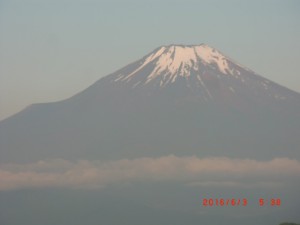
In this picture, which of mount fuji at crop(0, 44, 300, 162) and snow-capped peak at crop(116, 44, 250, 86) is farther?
snow-capped peak at crop(116, 44, 250, 86)

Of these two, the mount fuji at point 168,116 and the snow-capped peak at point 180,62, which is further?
the snow-capped peak at point 180,62

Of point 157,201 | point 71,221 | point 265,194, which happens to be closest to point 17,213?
point 71,221

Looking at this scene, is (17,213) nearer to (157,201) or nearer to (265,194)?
(157,201)

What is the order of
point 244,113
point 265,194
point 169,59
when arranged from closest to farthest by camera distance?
point 265,194 → point 244,113 → point 169,59

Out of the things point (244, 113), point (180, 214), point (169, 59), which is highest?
point (169, 59)

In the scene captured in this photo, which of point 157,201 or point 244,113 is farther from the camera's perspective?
point 244,113

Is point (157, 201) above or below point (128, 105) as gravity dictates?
below

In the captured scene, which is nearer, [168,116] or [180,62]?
[168,116]

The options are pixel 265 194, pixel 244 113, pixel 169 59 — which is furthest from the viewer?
pixel 169 59
